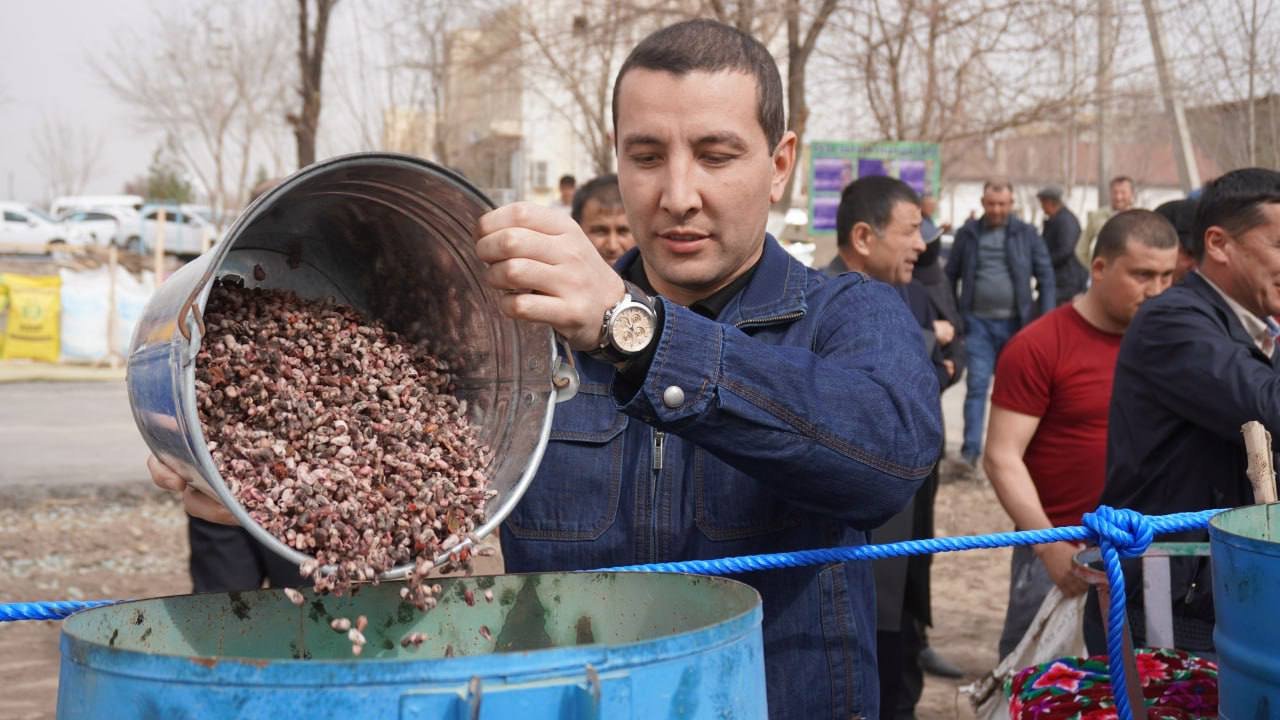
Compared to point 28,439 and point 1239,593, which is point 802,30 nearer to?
point 28,439

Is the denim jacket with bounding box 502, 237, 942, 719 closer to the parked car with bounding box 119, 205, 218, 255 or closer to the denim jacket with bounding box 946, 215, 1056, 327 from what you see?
the denim jacket with bounding box 946, 215, 1056, 327

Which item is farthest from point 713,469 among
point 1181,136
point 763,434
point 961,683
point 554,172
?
point 554,172

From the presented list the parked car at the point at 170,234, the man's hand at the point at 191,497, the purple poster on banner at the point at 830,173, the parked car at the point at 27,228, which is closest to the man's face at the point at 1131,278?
the man's hand at the point at 191,497

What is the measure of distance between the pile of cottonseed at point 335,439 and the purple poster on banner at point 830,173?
10523 mm

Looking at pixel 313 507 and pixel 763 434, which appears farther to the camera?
pixel 763 434

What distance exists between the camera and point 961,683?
6.50 m

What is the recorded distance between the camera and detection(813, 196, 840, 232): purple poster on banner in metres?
12.4

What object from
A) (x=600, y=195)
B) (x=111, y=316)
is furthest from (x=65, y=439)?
(x=600, y=195)

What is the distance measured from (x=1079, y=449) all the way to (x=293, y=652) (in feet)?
11.5

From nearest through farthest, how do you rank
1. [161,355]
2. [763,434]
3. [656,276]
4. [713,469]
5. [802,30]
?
[161,355]
[763,434]
[713,469]
[656,276]
[802,30]

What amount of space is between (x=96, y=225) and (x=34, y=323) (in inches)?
1043

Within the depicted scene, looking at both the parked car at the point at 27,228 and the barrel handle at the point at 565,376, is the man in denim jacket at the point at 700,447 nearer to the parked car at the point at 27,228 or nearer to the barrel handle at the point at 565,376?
the barrel handle at the point at 565,376

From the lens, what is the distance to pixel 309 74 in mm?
18188

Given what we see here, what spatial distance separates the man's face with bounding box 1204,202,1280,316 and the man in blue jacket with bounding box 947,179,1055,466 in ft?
24.0
